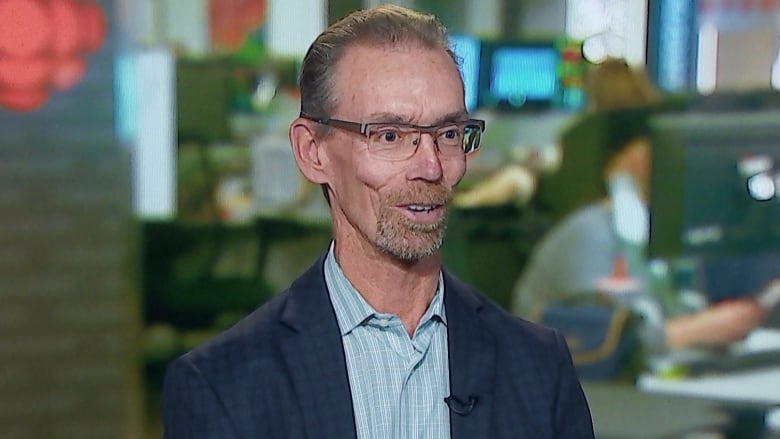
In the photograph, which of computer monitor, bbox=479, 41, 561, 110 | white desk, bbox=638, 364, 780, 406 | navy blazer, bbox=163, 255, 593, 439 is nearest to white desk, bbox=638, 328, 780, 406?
white desk, bbox=638, 364, 780, 406

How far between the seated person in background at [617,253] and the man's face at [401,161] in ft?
7.20

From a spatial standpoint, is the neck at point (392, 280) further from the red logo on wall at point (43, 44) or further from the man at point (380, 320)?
the red logo on wall at point (43, 44)

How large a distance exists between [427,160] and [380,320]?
0.18m

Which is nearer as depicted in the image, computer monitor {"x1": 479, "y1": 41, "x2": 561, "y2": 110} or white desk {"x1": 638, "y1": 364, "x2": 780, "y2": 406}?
computer monitor {"x1": 479, "y1": 41, "x2": 561, "y2": 110}

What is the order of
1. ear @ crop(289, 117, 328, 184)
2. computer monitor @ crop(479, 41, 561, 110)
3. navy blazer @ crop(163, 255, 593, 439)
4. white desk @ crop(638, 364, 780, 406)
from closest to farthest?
navy blazer @ crop(163, 255, 593, 439) < ear @ crop(289, 117, 328, 184) < computer monitor @ crop(479, 41, 561, 110) < white desk @ crop(638, 364, 780, 406)

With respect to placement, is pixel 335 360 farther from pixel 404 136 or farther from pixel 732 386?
pixel 732 386

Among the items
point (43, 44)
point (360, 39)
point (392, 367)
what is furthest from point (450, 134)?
point (43, 44)

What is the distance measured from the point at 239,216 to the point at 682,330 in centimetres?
124

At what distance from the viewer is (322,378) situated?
1294mm

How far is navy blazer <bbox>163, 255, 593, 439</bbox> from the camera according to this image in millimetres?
1269

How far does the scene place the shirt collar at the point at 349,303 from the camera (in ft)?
4.39

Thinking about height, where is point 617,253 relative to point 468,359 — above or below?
below

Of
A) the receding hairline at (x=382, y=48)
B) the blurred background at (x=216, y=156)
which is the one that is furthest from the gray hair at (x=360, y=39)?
the blurred background at (x=216, y=156)

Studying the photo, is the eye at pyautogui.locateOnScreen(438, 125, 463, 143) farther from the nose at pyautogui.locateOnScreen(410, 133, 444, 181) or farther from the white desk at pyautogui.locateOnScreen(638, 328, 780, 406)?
the white desk at pyautogui.locateOnScreen(638, 328, 780, 406)
